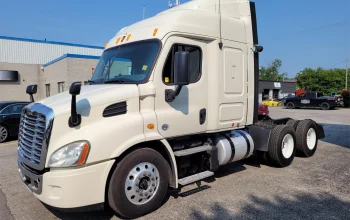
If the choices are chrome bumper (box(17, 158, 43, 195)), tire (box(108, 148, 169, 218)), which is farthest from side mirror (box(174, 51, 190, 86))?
chrome bumper (box(17, 158, 43, 195))

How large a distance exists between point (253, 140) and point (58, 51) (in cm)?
2833

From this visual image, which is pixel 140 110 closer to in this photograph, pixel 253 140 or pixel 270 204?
pixel 270 204

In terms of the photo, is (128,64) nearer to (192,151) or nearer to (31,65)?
(192,151)

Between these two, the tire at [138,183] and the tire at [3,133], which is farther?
the tire at [3,133]

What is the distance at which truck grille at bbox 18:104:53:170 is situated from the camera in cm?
360

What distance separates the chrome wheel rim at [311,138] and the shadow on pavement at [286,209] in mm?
3236

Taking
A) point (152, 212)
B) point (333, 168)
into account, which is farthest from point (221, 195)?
point (333, 168)

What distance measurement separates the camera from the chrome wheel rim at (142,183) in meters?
3.98

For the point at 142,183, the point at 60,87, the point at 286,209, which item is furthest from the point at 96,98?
the point at 60,87

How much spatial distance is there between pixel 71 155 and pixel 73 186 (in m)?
0.38

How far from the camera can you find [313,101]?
100 ft

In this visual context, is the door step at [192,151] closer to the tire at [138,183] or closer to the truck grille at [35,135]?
the tire at [138,183]

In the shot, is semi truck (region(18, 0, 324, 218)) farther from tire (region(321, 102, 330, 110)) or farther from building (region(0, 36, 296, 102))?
tire (region(321, 102, 330, 110))

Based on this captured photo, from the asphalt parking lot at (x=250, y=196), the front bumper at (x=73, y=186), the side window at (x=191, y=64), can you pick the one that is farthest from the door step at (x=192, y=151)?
the front bumper at (x=73, y=186)
